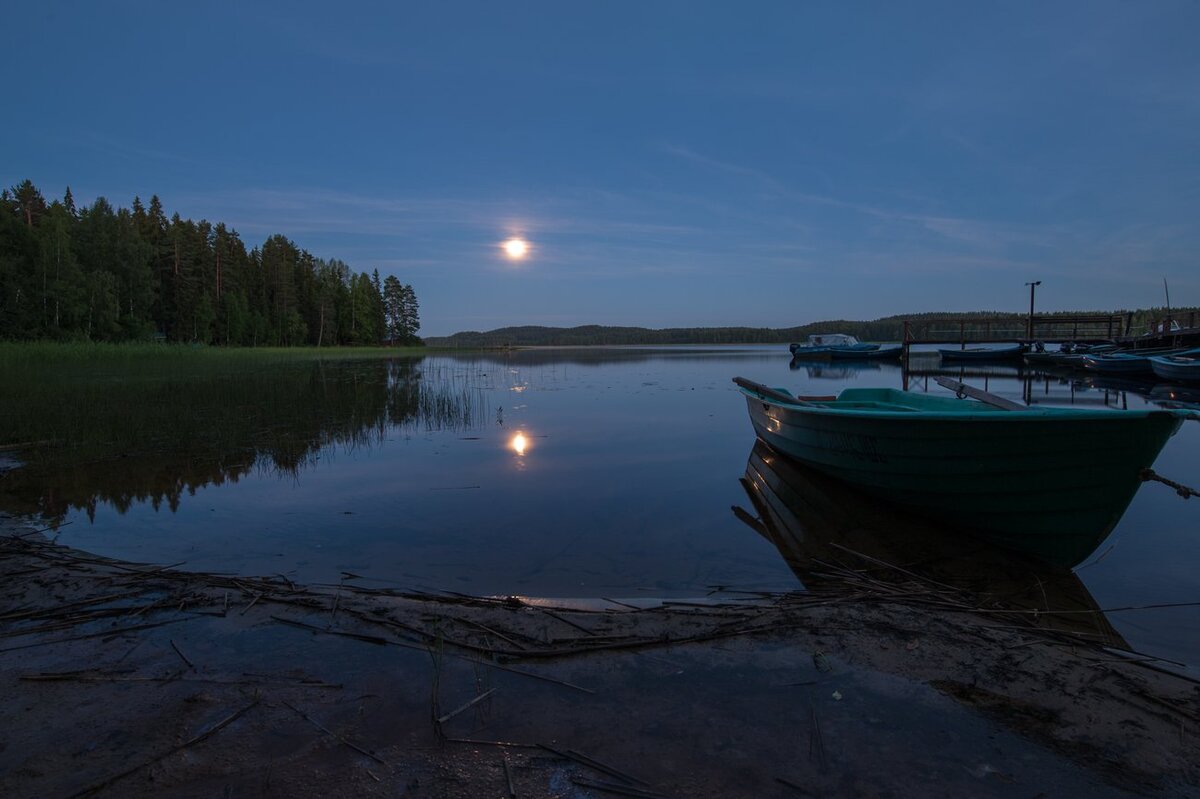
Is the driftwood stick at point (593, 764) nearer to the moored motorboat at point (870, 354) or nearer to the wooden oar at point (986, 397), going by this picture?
the wooden oar at point (986, 397)

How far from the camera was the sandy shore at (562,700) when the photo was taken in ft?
7.24

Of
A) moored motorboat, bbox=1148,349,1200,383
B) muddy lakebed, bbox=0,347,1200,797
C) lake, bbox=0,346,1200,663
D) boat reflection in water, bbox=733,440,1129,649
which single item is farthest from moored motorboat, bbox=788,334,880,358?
boat reflection in water, bbox=733,440,1129,649

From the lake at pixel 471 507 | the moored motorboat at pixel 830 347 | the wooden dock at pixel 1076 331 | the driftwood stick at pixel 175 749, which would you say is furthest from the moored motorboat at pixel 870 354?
the driftwood stick at pixel 175 749

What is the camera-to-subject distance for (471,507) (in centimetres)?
696

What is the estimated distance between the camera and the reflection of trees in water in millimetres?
7285

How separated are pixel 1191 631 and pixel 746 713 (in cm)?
354

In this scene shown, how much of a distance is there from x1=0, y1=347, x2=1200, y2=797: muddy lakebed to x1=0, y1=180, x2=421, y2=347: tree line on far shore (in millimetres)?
38227

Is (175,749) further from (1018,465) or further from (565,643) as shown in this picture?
(1018,465)

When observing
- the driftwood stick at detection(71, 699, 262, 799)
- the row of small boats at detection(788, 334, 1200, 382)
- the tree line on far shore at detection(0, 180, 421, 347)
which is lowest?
the driftwood stick at detection(71, 699, 262, 799)

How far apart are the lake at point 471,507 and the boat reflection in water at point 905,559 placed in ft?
0.22

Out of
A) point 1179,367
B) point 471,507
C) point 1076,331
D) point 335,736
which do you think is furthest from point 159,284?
point 1076,331

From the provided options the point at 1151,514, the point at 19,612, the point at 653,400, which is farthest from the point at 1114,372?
the point at 19,612

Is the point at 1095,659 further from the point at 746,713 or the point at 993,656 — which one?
the point at 746,713

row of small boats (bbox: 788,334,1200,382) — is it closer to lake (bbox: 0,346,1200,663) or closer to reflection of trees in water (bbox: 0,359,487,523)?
lake (bbox: 0,346,1200,663)
